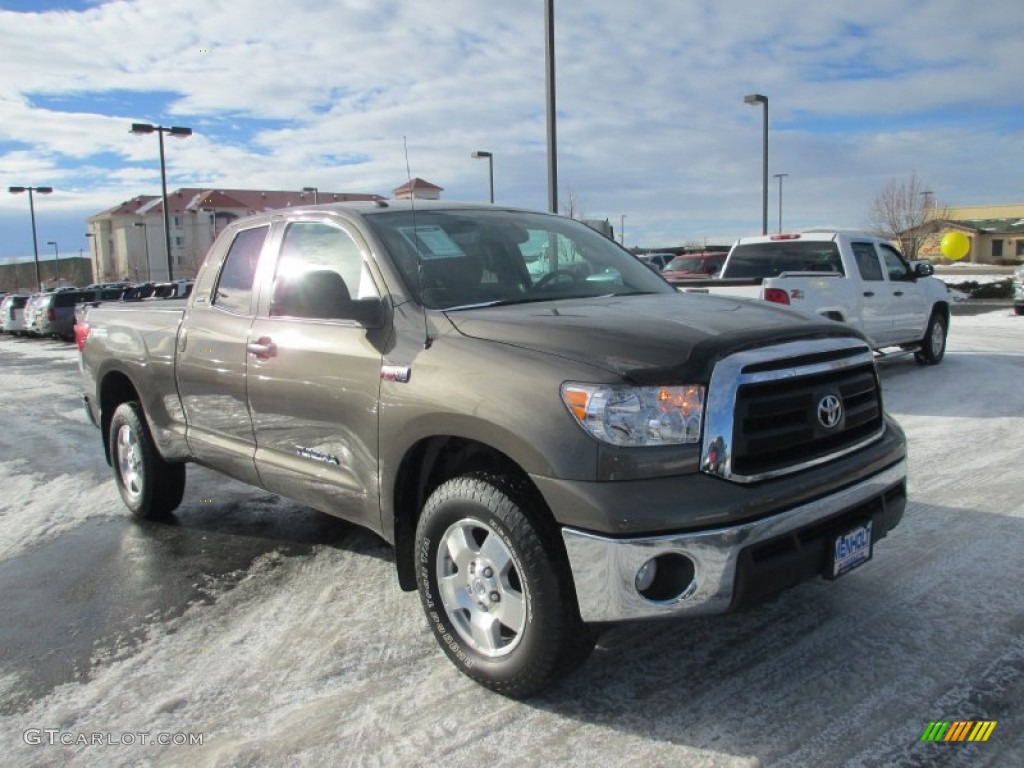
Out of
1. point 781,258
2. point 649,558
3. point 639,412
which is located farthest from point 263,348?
point 781,258

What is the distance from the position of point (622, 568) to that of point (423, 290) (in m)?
1.54

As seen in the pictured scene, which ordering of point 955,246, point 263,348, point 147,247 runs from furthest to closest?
point 147,247 → point 955,246 → point 263,348

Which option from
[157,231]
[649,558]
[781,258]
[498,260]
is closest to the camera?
[649,558]

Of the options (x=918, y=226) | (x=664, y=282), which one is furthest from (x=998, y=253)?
(x=664, y=282)

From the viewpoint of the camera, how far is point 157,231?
10619 cm

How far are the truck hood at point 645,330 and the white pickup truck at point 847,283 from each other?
6.33m

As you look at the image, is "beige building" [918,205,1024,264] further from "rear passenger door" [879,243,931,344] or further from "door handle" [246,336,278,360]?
"door handle" [246,336,278,360]

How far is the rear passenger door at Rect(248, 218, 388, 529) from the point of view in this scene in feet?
11.8

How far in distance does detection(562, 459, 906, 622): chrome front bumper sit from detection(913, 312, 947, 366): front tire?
10.3 m

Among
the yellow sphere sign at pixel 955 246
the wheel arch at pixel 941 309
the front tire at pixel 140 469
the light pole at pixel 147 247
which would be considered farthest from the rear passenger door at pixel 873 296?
the light pole at pixel 147 247

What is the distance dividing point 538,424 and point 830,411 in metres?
1.12

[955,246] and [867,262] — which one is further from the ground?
[955,246]

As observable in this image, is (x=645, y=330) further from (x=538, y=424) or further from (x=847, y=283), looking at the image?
(x=847, y=283)

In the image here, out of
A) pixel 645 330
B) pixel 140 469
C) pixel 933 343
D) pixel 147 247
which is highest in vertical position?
pixel 147 247
